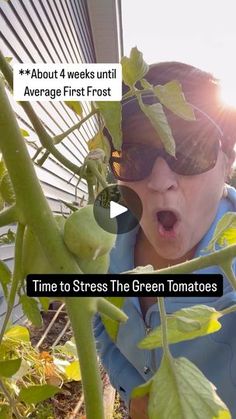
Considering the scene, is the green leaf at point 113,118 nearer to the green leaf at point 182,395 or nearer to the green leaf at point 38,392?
the green leaf at point 182,395

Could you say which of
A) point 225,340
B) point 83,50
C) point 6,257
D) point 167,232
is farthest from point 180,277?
point 83,50

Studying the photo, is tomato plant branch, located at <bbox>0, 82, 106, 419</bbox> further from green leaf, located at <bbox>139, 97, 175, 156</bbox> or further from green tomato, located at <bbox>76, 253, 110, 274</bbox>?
green leaf, located at <bbox>139, 97, 175, 156</bbox>

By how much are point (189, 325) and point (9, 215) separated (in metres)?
0.14

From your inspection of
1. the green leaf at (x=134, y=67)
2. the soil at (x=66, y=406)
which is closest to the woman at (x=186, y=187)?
the green leaf at (x=134, y=67)

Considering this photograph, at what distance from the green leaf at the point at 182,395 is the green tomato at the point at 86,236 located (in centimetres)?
9

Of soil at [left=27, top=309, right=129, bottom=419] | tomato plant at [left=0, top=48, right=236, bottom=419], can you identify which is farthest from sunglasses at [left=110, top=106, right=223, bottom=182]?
soil at [left=27, top=309, right=129, bottom=419]

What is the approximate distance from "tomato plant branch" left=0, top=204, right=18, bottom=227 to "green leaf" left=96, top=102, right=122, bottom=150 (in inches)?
3.8

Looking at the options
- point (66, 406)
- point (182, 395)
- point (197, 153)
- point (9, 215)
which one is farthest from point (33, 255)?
point (66, 406)

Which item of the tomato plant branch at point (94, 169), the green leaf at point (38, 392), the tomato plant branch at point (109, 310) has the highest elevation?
the tomato plant branch at point (94, 169)

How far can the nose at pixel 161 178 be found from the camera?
1.12m

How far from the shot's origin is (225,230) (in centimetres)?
43

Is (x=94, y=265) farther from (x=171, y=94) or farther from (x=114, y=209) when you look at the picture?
(x=171, y=94)

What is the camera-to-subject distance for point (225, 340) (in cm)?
123

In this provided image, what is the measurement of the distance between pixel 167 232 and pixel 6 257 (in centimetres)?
231
